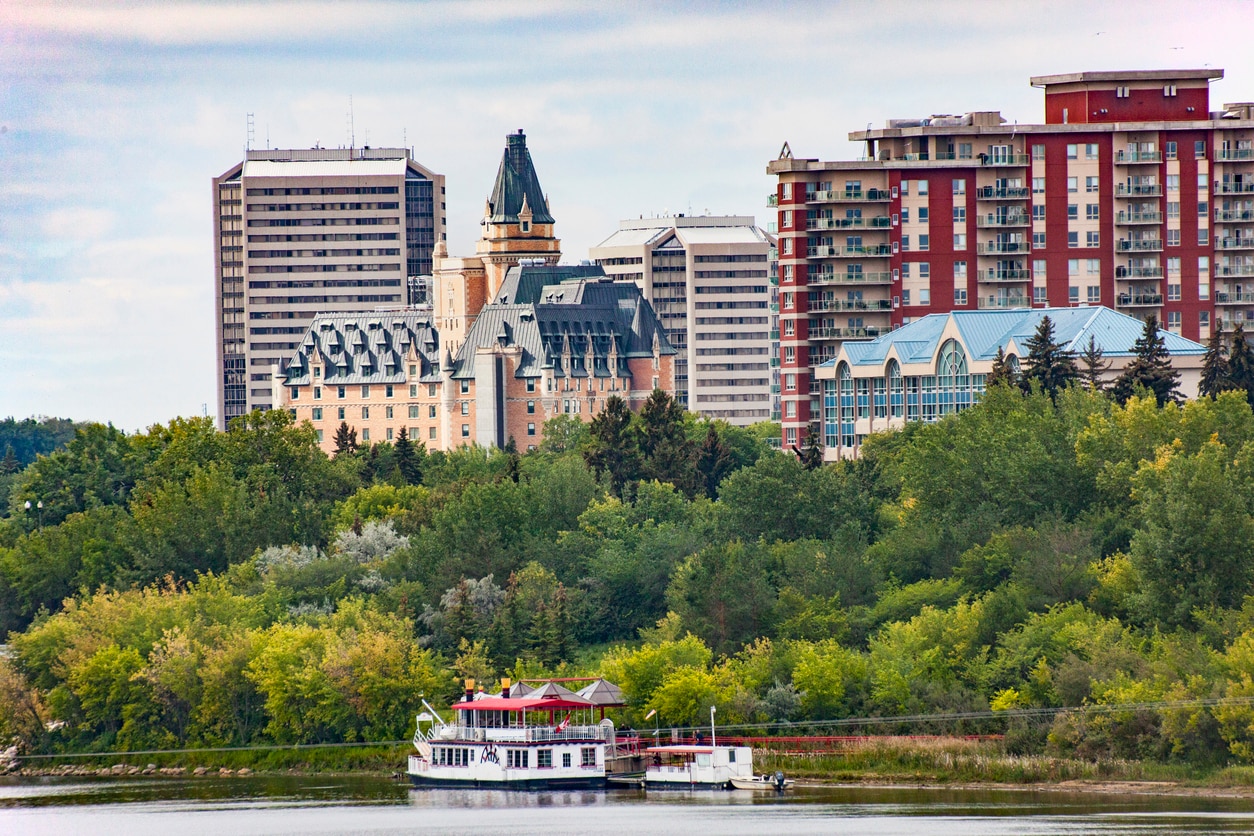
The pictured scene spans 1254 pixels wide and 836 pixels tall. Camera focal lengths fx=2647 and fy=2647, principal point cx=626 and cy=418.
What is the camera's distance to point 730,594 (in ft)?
428

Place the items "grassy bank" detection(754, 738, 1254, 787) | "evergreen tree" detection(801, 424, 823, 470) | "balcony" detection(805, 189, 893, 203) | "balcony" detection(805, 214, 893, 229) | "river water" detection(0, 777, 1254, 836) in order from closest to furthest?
1. "river water" detection(0, 777, 1254, 836)
2. "grassy bank" detection(754, 738, 1254, 787)
3. "evergreen tree" detection(801, 424, 823, 470)
4. "balcony" detection(805, 189, 893, 203)
5. "balcony" detection(805, 214, 893, 229)

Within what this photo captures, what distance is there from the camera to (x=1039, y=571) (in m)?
128

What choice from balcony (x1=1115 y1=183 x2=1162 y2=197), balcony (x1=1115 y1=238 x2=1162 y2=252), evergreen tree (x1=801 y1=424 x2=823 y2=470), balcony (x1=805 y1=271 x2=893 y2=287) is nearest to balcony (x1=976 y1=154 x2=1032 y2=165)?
balcony (x1=1115 y1=183 x2=1162 y2=197)

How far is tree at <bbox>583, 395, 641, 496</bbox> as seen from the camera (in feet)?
594

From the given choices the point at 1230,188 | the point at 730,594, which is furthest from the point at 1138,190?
the point at 730,594

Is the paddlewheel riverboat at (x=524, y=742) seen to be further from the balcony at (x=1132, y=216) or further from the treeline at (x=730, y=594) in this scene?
the balcony at (x=1132, y=216)

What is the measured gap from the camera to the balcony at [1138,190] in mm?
197250

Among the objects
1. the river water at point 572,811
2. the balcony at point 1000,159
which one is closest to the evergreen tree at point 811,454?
the balcony at point 1000,159

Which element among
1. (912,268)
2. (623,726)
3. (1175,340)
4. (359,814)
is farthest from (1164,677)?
(912,268)

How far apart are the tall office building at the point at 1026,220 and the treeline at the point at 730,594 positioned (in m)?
25.8

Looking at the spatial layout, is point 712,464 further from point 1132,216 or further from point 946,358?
point 1132,216

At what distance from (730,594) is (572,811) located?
22.5m

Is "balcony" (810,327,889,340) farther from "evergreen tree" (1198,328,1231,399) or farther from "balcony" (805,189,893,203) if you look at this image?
"evergreen tree" (1198,328,1231,399)

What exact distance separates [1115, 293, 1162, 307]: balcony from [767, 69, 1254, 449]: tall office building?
150 mm
